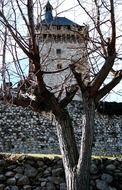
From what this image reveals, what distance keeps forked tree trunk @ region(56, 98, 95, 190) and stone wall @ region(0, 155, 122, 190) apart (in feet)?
5.57

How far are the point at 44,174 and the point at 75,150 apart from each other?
1.88 meters

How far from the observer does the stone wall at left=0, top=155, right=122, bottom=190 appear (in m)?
8.77

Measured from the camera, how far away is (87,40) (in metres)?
7.39

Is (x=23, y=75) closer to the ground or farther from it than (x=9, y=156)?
farther from it

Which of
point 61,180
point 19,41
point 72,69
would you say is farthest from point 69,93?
point 61,180

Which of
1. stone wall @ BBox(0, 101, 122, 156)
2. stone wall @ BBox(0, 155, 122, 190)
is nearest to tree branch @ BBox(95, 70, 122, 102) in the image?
stone wall @ BBox(0, 155, 122, 190)

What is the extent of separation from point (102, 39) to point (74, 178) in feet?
6.40

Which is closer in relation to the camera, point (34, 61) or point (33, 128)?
point (34, 61)

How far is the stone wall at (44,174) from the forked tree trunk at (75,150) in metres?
1.70

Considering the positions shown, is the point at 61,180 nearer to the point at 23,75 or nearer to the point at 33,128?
the point at 23,75

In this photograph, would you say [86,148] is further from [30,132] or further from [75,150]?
[30,132]

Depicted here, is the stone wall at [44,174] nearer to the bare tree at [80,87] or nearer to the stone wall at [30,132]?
the bare tree at [80,87]

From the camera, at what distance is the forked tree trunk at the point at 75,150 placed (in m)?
6.97

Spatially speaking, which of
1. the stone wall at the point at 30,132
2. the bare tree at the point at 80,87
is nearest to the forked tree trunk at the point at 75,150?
the bare tree at the point at 80,87
